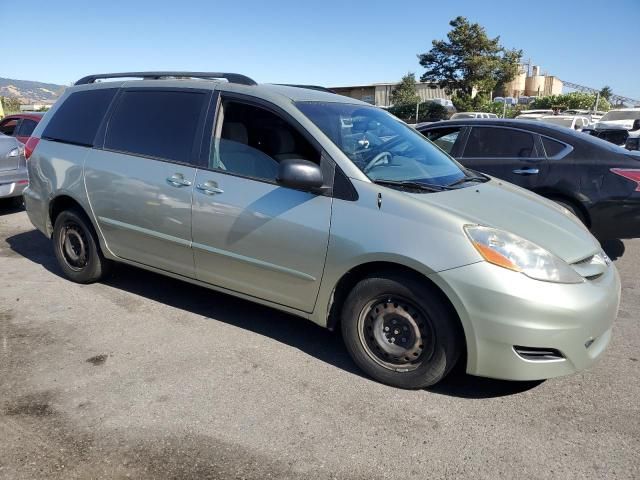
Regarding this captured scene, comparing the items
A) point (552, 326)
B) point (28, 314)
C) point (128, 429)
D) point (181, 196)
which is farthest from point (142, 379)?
point (552, 326)

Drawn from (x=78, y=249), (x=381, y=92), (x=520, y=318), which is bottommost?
(x=78, y=249)

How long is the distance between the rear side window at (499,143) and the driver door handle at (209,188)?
3.57 m

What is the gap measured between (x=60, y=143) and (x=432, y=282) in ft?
12.0

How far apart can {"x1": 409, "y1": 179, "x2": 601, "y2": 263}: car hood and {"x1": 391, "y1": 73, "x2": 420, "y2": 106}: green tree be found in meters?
50.7

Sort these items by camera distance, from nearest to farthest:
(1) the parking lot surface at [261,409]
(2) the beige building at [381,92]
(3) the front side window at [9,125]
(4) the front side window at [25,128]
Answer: (1) the parking lot surface at [261,409], (4) the front side window at [25,128], (3) the front side window at [9,125], (2) the beige building at [381,92]

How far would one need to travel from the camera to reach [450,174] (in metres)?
3.72

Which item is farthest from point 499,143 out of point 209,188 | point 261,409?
point 261,409

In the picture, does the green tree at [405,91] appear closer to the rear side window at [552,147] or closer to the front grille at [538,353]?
the rear side window at [552,147]

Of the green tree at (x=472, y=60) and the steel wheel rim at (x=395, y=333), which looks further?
the green tree at (x=472, y=60)

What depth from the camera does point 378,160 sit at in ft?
11.2

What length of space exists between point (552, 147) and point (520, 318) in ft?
11.8

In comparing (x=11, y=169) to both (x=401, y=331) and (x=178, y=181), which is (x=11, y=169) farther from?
(x=401, y=331)

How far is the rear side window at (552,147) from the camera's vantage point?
5516mm

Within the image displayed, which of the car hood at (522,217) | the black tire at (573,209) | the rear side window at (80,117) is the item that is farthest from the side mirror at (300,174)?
the black tire at (573,209)
